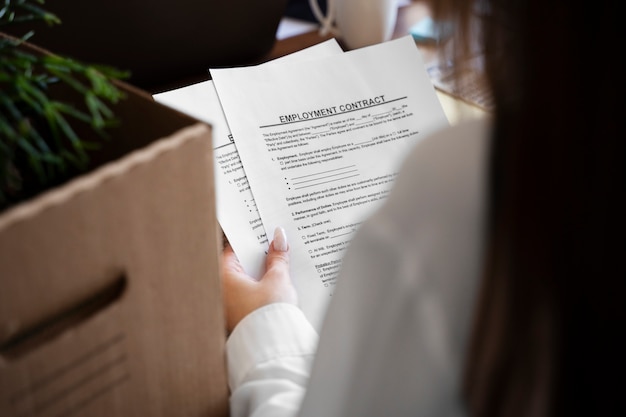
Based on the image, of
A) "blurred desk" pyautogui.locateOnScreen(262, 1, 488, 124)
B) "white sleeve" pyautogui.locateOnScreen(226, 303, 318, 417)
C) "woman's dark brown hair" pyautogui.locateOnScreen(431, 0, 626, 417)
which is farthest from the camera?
"blurred desk" pyautogui.locateOnScreen(262, 1, 488, 124)

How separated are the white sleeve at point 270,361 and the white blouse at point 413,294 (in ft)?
0.26

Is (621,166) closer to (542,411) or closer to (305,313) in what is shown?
(542,411)

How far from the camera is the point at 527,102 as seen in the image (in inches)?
11.1

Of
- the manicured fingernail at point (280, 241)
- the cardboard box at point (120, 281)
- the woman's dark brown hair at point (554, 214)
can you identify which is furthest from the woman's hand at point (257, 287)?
the woman's dark brown hair at point (554, 214)

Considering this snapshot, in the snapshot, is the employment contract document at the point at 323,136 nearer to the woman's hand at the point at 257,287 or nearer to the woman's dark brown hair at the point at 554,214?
the woman's hand at the point at 257,287

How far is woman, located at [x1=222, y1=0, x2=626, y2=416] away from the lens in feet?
0.90

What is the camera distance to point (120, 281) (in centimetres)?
38

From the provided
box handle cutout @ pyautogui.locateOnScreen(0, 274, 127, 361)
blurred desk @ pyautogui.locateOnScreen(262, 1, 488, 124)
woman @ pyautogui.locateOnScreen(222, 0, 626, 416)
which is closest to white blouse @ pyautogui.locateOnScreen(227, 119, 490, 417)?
woman @ pyautogui.locateOnScreen(222, 0, 626, 416)

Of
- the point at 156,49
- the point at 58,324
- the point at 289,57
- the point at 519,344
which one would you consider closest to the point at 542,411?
the point at 519,344

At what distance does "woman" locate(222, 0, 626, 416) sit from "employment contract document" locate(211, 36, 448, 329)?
246mm

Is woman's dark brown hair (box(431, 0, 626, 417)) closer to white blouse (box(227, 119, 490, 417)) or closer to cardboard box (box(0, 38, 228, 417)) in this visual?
white blouse (box(227, 119, 490, 417))

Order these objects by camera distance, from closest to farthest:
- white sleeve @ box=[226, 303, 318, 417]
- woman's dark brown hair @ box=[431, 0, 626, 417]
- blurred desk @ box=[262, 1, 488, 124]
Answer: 1. woman's dark brown hair @ box=[431, 0, 626, 417]
2. white sleeve @ box=[226, 303, 318, 417]
3. blurred desk @ box=[262, 1, 488, 124]

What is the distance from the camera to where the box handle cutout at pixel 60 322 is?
0.35 m

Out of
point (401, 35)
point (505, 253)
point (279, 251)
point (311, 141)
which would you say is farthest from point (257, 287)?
point (401, 35)
